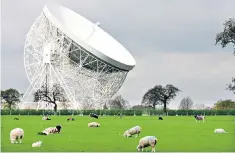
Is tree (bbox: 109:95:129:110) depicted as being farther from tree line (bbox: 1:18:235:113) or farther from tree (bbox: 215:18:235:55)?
tree (bbox: 215:18:235:55)

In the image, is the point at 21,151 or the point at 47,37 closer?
the point at 21,151

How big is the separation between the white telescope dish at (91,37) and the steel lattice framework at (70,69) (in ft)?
3.34

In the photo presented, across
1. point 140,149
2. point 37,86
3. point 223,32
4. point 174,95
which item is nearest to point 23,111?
point 37,86

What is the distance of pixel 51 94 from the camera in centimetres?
7531

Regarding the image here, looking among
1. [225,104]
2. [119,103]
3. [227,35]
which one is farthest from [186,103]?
[227,35]

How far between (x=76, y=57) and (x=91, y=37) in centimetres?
293

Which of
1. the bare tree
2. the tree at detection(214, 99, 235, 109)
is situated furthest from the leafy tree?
the bare tree

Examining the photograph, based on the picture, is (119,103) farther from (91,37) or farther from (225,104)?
(91,37)

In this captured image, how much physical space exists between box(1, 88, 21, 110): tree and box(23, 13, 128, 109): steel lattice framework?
6211 centimetres

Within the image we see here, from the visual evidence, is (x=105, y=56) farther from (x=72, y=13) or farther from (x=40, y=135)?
(x=40, y=135)

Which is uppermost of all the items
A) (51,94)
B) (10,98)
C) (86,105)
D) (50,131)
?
(10,98)

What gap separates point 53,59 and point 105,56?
8.92 m

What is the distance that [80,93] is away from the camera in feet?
230

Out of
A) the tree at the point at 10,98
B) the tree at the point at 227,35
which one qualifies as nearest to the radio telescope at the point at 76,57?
the tree at the point at 227,35
